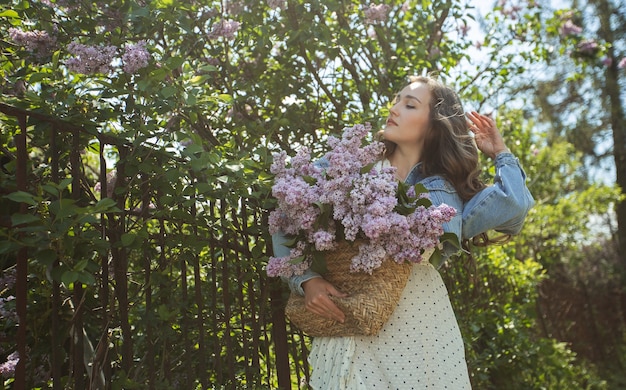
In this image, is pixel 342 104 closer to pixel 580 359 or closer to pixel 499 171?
pixel 499 171

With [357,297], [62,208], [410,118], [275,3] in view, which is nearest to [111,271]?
[62,208]

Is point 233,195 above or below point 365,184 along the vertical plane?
above

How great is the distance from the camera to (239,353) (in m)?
2.63

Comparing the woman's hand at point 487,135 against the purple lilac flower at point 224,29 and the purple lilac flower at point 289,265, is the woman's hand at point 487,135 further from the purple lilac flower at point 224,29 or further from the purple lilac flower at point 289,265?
the purple lilac flower at point 224,29

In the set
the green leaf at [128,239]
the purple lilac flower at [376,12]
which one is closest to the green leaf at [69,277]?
the green leaf at [128,239]

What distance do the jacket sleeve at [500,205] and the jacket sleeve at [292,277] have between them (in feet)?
1.74

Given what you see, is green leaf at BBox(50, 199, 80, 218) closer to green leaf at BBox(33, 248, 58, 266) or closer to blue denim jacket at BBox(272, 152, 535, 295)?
green leaf at BBox(33, 248, 58, 266)

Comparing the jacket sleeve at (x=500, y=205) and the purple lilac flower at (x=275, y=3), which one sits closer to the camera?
the jacket sleeve at (x=500, y=205)

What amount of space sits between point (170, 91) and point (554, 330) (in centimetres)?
697

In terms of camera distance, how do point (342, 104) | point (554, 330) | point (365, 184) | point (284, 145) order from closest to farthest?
point (365, 184)
point (284, 145)
point (342, 104)
point (554, 330)

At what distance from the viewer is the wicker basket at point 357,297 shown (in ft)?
6.14

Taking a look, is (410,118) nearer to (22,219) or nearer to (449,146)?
(449,146)

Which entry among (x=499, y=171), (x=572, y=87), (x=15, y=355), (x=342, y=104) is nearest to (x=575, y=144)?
(x=572, y=87)

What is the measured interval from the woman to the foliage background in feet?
1.39
